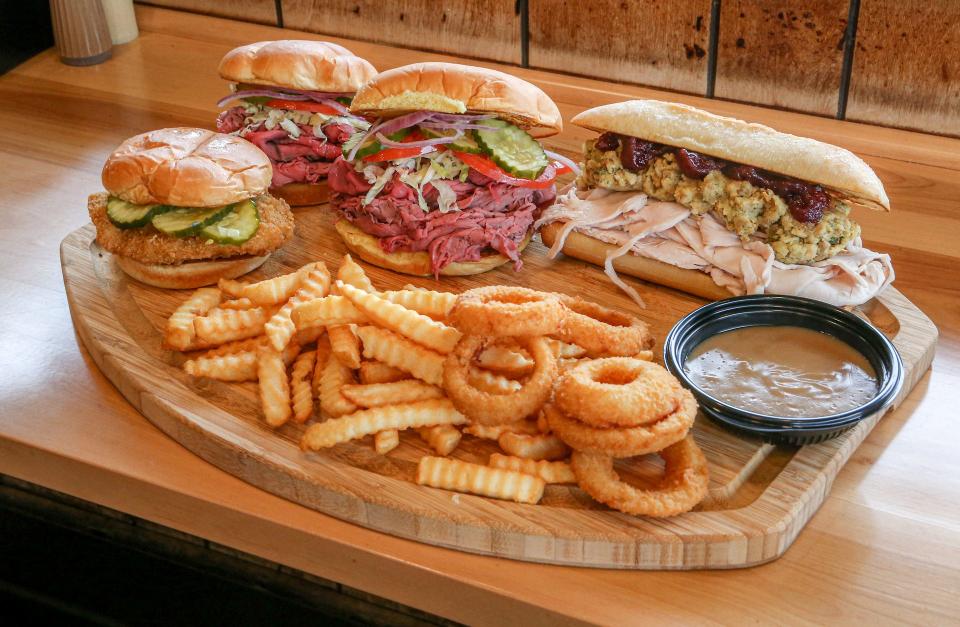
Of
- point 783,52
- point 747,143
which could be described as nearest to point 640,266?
point 747,143

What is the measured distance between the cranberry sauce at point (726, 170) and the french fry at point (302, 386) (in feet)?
4.24

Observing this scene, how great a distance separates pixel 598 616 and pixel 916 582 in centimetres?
74

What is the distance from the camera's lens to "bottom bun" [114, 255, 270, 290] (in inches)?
134

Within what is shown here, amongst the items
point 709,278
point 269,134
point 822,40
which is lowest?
point 709,278

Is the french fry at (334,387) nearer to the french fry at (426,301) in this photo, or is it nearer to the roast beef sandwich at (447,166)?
the french fry at (426,301)

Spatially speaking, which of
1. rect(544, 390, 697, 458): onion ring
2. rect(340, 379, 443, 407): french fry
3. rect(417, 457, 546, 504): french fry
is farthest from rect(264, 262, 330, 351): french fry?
rect(544, 390, 697, 458): onion ring

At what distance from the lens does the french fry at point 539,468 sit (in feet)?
8.34

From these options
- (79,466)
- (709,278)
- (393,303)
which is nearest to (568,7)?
(709,278)

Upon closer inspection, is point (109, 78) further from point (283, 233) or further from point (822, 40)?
point (822, 40)

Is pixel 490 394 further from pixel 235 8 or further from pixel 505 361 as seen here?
pixel 235 8

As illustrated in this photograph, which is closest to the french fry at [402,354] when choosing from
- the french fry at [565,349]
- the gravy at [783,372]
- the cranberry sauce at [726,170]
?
the french fry at [565,349]

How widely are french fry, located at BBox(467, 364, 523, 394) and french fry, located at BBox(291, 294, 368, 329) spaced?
1.18ft

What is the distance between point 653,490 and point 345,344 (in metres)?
0.91

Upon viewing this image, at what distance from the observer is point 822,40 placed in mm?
4078
